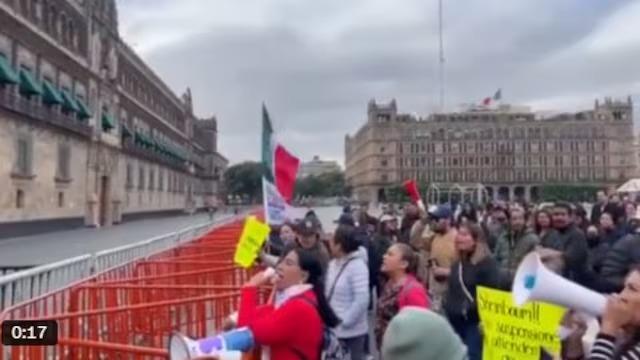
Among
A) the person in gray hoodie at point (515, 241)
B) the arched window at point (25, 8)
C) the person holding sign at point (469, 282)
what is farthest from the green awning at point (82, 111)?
the person holding sign at point (469, 282)

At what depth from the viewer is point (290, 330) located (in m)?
3.67

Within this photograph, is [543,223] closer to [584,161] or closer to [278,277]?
[278,277]

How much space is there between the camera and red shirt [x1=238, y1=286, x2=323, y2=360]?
12.0 feet

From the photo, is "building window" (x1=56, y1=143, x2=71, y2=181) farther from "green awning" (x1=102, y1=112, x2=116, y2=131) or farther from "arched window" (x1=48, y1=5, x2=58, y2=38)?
"green awning" (x1=102, y1=112, x2=116, y2=131)

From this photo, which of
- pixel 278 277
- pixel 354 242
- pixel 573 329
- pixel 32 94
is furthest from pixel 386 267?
pixel 32 94

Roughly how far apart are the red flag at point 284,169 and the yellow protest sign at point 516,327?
4.42 meters

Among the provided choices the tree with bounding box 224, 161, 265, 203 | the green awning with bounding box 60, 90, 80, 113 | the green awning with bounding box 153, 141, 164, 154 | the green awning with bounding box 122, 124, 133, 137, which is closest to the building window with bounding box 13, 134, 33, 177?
the green awning with bounding box 60, 90, 80, 113

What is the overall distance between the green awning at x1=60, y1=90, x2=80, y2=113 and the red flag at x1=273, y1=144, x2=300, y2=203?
2557 centimetres

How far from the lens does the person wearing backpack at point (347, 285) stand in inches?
223

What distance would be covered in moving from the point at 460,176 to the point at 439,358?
4692 inches

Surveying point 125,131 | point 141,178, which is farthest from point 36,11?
point 141,178

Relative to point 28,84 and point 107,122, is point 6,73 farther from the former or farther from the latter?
point 107,122

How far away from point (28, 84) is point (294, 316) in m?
27.0
